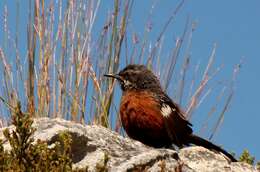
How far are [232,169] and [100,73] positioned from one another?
2138 millimetres

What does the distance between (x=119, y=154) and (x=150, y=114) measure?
1.68 m

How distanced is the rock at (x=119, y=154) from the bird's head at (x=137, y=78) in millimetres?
1619

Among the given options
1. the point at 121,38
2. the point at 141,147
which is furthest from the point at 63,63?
the point at 141,147

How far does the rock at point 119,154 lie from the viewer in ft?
12.6

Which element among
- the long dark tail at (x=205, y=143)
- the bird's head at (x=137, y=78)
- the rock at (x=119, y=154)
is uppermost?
the bird's head at (x=137, y=78)

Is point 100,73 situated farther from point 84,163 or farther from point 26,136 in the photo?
point 26,136

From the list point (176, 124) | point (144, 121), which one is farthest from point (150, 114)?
point (176, 124)

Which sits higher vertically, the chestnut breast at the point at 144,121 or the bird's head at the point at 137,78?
the bird's head at the point at 137,78

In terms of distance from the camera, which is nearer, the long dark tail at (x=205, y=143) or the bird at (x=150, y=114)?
the long dark tail at (x=205, y=143)

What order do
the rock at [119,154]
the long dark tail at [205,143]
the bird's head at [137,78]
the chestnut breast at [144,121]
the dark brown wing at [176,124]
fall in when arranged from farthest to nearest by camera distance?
1. the bird's head at [137,78]
2. the dark brown wing at [176,124]
3. the chestnut breast at [144,121]
4. the long dark tail at [205,143]
5. the rock at [119,154]

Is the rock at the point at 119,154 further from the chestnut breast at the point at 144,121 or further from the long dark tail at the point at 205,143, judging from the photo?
the chestnut breast at the point at 144,121

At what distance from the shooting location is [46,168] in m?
3.05

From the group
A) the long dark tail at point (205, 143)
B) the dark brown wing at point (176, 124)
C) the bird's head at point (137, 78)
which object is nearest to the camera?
the long dark tail at point (205, 143)

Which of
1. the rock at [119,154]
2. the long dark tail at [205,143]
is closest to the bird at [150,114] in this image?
the long dark tail at [205,143]
